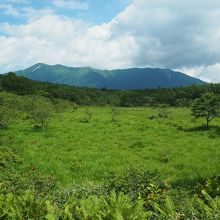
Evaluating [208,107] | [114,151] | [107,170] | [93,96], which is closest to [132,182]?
[107,170]

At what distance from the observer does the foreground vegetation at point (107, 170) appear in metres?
10.2

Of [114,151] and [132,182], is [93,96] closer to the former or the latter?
[114,151]

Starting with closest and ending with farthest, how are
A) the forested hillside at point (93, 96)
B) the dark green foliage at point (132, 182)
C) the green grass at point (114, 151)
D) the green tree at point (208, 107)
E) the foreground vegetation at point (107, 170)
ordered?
the foreground vegetation at point (107, 170)
the dark green foliage at point (132, 182)
the green grass at point (114, 151)
the green tree at point (208, 107)
the forested hillside at point (93, 96)

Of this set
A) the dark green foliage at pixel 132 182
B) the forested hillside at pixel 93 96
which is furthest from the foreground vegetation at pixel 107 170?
the forested hillside at pixel 93 96

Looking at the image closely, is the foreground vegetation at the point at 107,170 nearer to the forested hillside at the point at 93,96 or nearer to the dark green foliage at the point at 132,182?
the dark green foliage at the point at 132,182

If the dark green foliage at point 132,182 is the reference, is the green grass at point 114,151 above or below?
below

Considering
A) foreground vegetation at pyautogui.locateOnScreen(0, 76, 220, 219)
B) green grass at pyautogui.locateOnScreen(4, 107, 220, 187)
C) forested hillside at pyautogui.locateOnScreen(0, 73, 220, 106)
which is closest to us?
foreground vegetation at pyautogui.locateOnScreen(0, 76, 220, 219)

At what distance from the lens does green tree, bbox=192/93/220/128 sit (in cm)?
4481

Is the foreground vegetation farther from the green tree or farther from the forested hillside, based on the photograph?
the forested hillside

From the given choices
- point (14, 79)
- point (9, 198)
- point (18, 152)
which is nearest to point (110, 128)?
point (18, 152)

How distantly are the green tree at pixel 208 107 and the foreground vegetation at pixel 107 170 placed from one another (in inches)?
6.5

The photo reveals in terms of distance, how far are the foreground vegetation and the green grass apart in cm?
6

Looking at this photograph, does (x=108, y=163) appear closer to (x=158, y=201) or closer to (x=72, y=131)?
(x=158, y=201)

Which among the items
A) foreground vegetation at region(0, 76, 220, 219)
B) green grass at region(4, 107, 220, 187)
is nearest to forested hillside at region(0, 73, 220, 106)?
foreground vegetation at region(0, 76, 220, 219)
